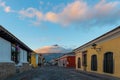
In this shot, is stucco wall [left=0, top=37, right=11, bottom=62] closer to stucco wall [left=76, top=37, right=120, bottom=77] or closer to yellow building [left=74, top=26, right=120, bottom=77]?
yellow building [left=74, top=26, right=120, bottom=77]

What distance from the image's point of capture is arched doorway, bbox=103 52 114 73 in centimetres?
2176

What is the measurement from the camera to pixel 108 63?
2261cm

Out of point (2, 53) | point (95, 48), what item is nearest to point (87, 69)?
point (95, 48)

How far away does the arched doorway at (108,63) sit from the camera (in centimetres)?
2176

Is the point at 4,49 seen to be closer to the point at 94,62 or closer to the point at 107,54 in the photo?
the point at 107,54

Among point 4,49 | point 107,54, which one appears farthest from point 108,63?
point 4,49

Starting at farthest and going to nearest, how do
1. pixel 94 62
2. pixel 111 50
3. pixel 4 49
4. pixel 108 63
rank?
pixel 94 62 < pixel 108 63 < pixel 111 50 < pixel 4 49

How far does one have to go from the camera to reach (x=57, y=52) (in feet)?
382

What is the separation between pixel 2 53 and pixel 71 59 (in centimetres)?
4402

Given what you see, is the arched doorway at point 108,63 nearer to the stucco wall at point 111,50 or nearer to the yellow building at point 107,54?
the yellow building at point 107,54

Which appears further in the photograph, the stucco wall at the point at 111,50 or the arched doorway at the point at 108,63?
the arched doorway at the point at 108,63

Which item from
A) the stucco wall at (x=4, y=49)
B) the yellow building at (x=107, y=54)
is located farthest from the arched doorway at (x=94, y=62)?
the stucco wall at (x=4, y=49)

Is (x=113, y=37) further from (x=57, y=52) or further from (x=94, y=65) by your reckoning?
(x=57, y=52)

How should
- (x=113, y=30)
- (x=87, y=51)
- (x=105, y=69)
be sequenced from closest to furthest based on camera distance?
(x=113, y=30) → (x=105, y=69) → (x=87, y=51)
